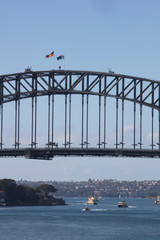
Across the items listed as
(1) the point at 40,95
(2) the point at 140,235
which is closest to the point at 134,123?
(1) the point at 40,95

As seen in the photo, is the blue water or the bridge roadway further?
the bridge roadway

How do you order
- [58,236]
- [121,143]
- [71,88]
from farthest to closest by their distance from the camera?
[71,88], [121,143], [58,236]

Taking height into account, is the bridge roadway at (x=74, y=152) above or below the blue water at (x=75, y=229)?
above

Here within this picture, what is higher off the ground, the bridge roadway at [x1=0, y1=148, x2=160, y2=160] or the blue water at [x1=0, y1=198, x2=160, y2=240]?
the bridge roadway at [x1=0, y1=148, x2=160, y2=160]

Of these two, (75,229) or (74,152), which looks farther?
(74,152)

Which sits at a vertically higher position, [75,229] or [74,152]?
[74,152]

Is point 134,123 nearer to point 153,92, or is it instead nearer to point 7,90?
point 153,92

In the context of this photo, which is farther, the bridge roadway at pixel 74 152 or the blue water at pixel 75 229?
the bridge roadway at pixel 74 152

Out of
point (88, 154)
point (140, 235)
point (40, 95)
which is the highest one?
point (40, 95)
